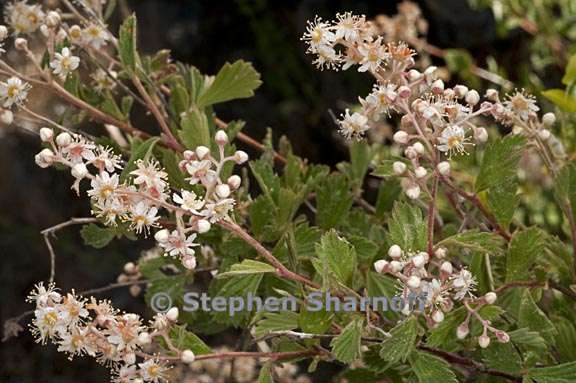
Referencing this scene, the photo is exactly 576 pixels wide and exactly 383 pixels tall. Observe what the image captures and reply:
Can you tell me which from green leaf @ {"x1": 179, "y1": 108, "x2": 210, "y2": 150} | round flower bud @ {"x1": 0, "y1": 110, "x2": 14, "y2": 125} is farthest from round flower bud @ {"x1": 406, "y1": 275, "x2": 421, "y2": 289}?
round flower bud @ {"x1": 0, "y1": 110, "x2": 14, "y2": 125}

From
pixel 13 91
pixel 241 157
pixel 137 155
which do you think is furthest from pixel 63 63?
pixel 241 157

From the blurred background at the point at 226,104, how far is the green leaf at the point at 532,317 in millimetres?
1264

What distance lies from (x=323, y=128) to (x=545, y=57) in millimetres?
772

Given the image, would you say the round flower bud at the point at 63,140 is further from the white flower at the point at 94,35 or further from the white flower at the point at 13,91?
the white flower at the point at 94,35

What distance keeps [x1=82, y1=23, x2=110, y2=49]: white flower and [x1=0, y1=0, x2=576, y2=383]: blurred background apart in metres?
1.16

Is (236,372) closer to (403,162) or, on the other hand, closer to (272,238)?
(272,238)

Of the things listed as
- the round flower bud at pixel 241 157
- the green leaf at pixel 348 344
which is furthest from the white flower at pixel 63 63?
the green leaf at pixel 348 344

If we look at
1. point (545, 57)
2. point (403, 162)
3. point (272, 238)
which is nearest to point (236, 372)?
point (272, 238)

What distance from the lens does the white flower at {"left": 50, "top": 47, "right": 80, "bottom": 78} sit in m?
1.11

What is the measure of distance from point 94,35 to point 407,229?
0.55 metres

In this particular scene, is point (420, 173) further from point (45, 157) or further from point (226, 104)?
point (226, 104)

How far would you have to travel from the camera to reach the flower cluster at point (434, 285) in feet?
2.92

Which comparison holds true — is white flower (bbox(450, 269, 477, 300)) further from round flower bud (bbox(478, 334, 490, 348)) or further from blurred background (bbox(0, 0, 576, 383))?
blurred background (bbox(0, 0, 576, 383))

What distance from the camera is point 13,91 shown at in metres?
1.06
